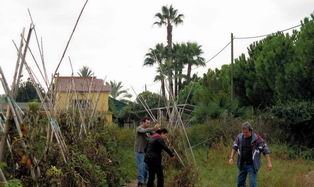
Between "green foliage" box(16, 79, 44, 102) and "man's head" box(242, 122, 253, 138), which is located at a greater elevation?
"green foliage" box(16, 79, 44, 102)

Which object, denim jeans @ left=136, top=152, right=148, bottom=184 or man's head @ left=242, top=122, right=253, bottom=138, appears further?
denim jeans @ left=136, top=152, right=148, bottom=184

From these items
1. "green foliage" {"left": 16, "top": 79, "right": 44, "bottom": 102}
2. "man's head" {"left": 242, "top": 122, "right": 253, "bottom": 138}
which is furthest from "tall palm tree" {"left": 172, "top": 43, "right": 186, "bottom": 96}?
"man's head" {"left": 242, "top": 122, "right": 253, "bottom": 138}

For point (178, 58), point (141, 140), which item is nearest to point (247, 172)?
point (141, 140)

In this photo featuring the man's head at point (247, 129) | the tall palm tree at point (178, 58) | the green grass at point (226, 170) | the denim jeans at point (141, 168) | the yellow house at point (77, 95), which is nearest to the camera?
the man's head at point (247, 129)

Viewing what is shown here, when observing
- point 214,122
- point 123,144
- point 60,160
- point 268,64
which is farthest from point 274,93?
point 60,160

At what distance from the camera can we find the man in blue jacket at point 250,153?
37.6 ft

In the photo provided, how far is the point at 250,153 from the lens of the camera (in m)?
11.6

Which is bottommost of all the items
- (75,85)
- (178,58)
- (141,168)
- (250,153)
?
(141,168)

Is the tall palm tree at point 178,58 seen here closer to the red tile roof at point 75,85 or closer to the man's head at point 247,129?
the red tile roof at point 75,85

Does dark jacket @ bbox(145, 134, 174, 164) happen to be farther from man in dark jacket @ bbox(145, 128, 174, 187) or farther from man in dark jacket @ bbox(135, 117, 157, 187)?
man in dark jacket @ bbox(135, 117, 157, 187)

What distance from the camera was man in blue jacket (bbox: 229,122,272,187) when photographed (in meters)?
11.5

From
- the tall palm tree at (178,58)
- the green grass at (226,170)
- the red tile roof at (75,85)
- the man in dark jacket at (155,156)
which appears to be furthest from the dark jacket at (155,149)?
the tall palm tree at (178,58)

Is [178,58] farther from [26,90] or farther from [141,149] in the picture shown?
[141,149]

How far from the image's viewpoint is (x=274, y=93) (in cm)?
2989
